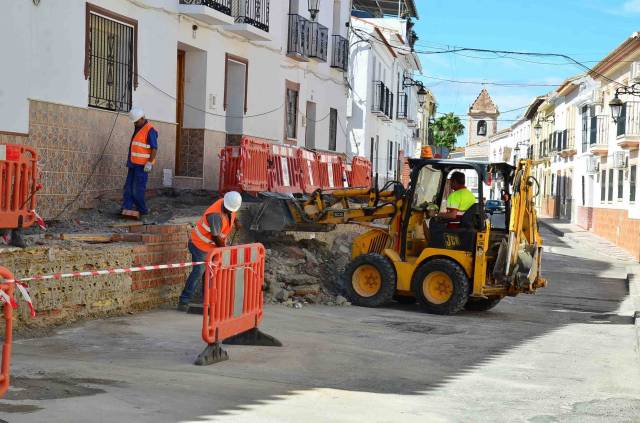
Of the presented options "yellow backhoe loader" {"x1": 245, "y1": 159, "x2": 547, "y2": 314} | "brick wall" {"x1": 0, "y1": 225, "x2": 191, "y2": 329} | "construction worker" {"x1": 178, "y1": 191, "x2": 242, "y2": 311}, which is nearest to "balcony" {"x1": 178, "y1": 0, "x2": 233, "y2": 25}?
"yellow backhoe loader" {"x1": 245, "y1": 159, "x2": 547, "y2": 314}

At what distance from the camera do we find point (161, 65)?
58.1 feet

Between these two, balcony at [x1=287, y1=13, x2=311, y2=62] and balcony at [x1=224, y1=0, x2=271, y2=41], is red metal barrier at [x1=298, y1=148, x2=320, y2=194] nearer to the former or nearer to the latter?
balcony at [x1=224, y1=0, x2=271, y2=41]

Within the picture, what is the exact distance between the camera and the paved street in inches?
287

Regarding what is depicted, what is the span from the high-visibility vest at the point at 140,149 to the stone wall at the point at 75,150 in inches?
31.9

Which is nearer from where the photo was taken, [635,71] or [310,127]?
[310,127]

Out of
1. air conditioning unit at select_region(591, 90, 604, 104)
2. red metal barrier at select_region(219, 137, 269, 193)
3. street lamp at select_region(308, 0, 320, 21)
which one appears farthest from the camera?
air conditioning unit at select_region(591, 90, 604, 104)

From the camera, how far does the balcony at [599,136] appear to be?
1619 inches

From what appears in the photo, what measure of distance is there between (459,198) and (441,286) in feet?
4.48

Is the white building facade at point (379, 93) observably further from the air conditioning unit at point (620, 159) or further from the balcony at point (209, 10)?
the balcony at point (209, 10)

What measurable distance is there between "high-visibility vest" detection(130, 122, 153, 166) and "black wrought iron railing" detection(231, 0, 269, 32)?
6.51 m

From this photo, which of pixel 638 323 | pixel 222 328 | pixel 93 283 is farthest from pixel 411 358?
pixel 638 323

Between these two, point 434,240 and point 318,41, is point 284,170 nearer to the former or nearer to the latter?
point 434,240

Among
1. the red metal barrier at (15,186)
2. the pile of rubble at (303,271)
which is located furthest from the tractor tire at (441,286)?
the red metal barrier at (15,186)

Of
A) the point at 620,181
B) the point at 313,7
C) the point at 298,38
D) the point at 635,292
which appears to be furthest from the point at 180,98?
the point at 620,181
